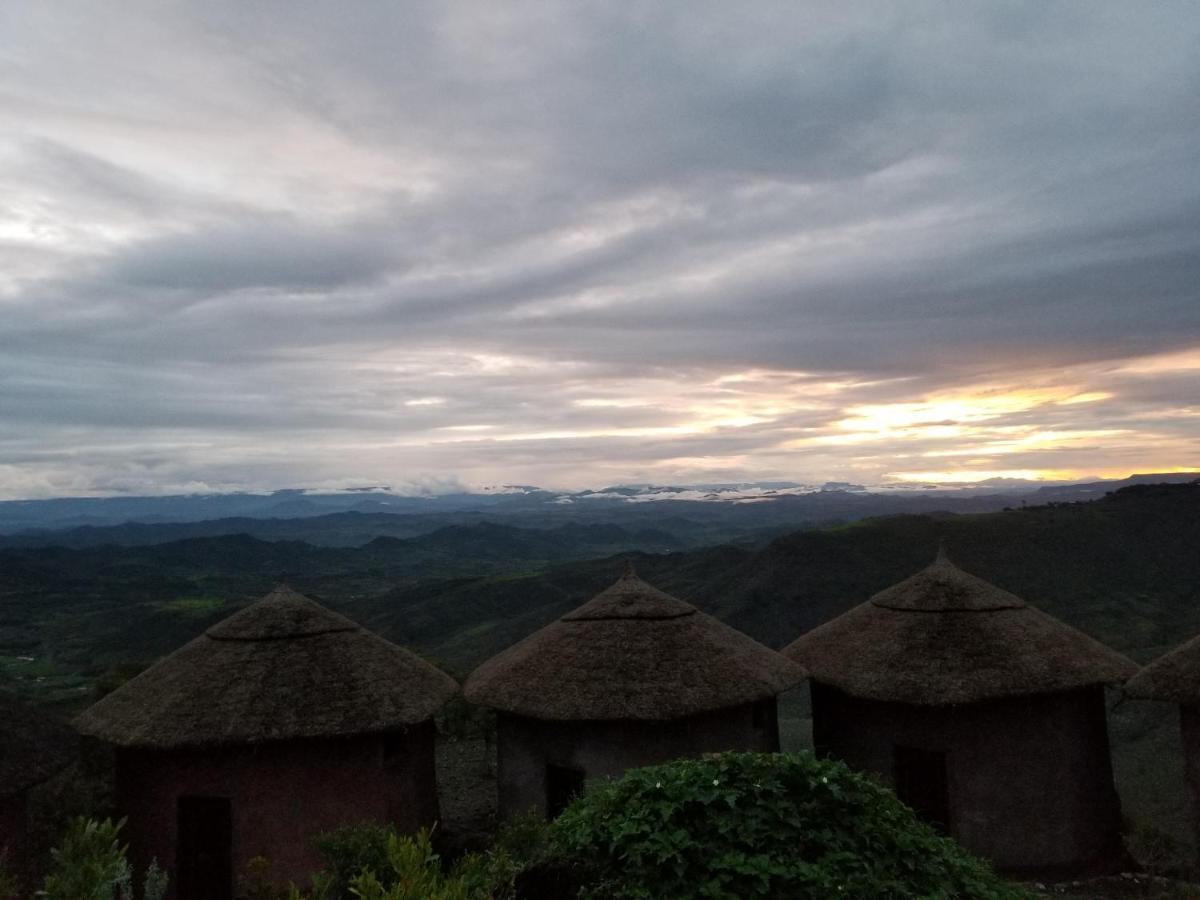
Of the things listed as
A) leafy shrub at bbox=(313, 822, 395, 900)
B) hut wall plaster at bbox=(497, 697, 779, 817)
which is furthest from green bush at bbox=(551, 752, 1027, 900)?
hut wall plaster at bbox=(497, 697, 779, 817)

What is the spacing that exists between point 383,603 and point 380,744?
66444mm

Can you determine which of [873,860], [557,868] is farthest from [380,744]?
[873,860]

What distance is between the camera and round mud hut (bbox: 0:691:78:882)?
35.3ft

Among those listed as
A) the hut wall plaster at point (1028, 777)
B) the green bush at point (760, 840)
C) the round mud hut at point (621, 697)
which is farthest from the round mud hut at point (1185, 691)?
the green bush at point (760, 840)

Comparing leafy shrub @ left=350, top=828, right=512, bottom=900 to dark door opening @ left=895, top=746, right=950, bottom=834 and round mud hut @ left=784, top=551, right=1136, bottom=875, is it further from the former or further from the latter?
dark door opening @ left=895, top=746, right=950, bottom=834

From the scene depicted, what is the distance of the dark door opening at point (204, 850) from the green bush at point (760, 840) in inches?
256

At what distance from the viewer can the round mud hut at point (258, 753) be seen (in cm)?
1116

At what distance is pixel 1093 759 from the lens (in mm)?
12609

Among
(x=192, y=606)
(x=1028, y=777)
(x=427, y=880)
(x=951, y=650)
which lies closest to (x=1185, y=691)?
(x=1028, y=777)

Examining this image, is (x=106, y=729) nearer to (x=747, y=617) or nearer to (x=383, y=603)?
(x=747, y=617)

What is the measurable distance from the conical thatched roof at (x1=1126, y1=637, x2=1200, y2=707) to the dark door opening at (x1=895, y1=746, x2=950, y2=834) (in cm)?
281

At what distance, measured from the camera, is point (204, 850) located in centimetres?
1208

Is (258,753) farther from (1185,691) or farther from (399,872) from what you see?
(1185,691)

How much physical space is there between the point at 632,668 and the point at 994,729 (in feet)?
16.7
